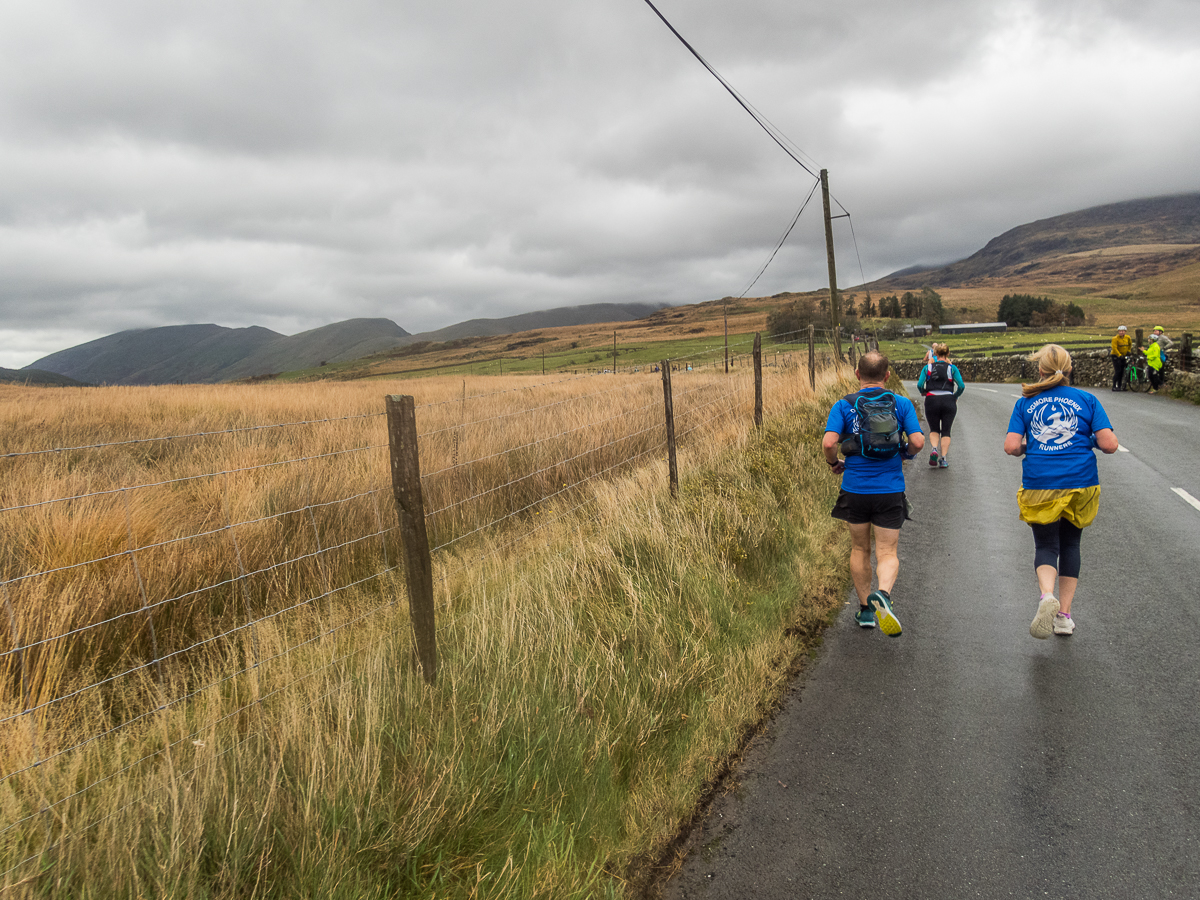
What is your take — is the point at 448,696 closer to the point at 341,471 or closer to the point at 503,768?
the point at 503,768

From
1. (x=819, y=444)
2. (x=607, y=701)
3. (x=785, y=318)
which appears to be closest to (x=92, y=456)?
(x=607, y=701)

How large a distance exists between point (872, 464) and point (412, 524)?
3.16 m

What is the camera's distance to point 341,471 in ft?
23.0

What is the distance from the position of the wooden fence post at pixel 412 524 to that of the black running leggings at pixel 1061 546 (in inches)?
155

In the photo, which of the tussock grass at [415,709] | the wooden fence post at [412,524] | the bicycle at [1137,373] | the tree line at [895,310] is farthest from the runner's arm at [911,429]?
the tree line at [895,310]

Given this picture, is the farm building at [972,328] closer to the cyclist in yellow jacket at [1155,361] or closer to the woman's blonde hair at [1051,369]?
the cyclist in yellow jacket at [1155,361]

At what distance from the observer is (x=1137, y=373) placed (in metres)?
20.5

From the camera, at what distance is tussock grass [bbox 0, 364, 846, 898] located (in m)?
2.11

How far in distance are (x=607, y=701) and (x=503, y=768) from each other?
0.70 meters

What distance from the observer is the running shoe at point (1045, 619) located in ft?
13.2

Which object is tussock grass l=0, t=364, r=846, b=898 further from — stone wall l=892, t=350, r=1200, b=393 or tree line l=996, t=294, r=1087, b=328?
tree line l=996, t=294, r=1087, b=328

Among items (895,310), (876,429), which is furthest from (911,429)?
(895,310)

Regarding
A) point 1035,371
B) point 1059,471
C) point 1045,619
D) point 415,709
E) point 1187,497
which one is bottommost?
point 1187,497

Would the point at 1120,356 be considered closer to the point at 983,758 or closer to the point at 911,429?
the point at 911,429
